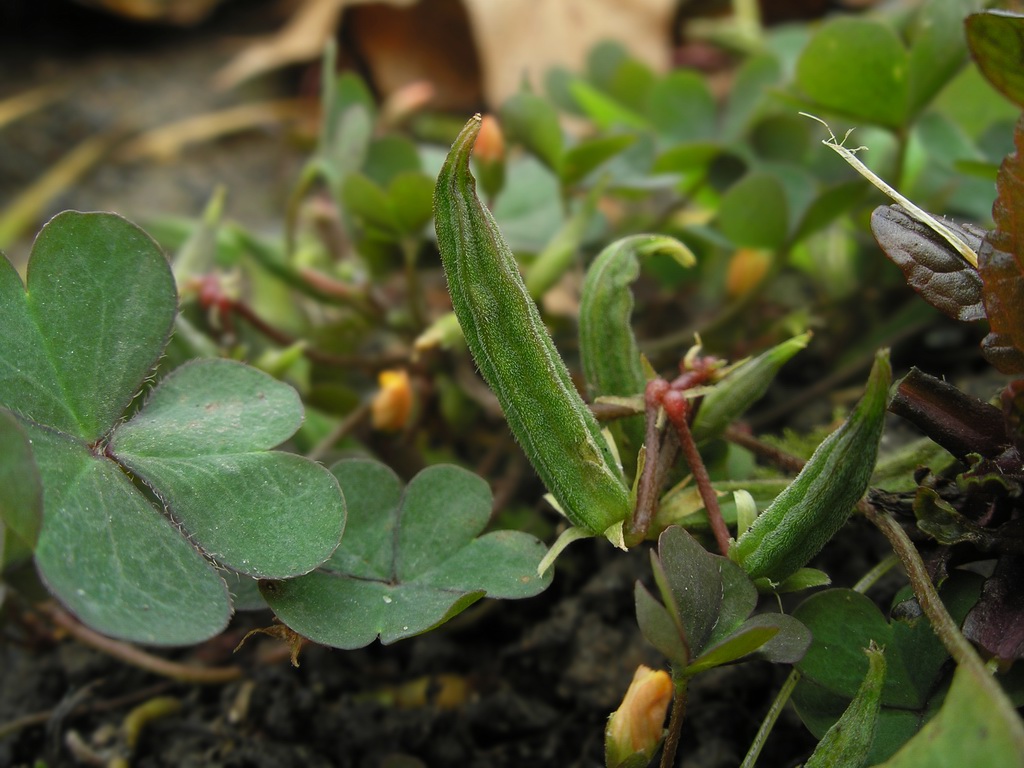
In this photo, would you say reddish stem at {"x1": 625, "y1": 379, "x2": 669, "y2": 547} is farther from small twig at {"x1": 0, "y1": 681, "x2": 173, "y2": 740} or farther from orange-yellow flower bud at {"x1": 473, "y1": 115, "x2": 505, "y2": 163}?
small twig at {"x1": 0, "y1": 681, "x2": 173, "y2": 740}

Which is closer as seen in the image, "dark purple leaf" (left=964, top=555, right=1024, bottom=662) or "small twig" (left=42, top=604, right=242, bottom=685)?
"dark purple leaf" (left=964, top=555, right=1024, bottom=662)

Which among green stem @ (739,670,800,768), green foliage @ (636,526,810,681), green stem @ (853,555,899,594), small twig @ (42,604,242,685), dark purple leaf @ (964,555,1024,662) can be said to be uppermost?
green foliage @ (636,526,810,681)

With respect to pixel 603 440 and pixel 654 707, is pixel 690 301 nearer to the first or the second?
pixel 603 440

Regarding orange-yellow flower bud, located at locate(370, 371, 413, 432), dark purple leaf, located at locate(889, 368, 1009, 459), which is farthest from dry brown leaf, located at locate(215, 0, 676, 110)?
dark purple leaf, located at locate(889, 368, 1009, 459)

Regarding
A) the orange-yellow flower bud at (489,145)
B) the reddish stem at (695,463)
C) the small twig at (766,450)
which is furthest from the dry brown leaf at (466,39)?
the reddish stem at (695,463)

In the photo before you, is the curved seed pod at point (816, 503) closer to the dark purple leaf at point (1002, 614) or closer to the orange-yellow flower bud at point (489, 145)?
the dark purple leaf at point (1002, 614)

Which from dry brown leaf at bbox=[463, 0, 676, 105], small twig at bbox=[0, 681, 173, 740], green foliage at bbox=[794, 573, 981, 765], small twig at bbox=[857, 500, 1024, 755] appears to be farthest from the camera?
dry brown leaf at bbox=[463, 0, 676, 105]

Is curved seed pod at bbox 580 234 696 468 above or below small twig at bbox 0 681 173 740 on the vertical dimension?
above
